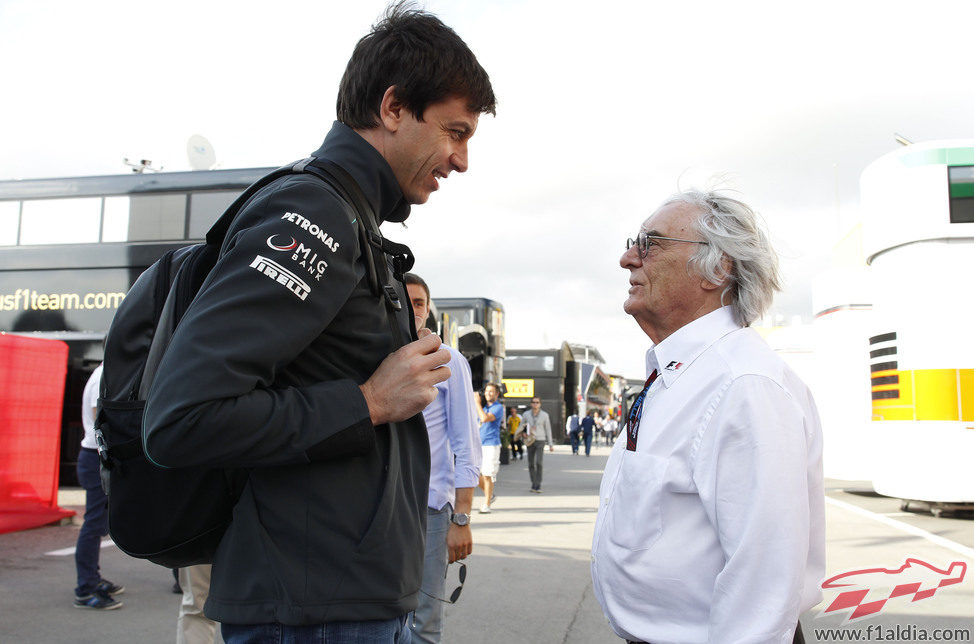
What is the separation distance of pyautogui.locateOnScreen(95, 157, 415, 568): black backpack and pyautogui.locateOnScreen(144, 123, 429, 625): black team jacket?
1.7 inches

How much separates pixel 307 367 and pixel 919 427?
1115 cm

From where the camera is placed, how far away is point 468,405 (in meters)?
4.20

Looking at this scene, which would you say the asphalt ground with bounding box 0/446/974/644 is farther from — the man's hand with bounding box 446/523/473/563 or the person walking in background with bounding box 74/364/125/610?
the man's hand with bounding box 446/523/473/563

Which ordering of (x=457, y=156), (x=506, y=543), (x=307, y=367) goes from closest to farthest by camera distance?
(x=307, y=367) < (x=457, y=156) < (x=506, y=543)

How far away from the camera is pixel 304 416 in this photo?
4.28 ft

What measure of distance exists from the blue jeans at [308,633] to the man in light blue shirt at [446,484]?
7.20ft

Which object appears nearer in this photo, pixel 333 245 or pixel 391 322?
pixel 333 245

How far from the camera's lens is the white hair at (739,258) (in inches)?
87.7

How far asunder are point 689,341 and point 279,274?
1.26 m

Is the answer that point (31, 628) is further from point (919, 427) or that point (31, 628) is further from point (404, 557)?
point (919, 427)

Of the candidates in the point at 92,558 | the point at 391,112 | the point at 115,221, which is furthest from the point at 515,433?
the point at 391,112

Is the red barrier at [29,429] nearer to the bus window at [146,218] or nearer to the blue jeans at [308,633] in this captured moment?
the bus window at [146,218]

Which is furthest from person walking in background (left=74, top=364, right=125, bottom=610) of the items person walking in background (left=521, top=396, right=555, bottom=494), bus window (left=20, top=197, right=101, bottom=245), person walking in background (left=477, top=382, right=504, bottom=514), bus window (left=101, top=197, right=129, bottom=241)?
person walking in background (left=521, top=396, right=555, bottom=494)

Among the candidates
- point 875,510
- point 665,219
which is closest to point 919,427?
point 875,510
